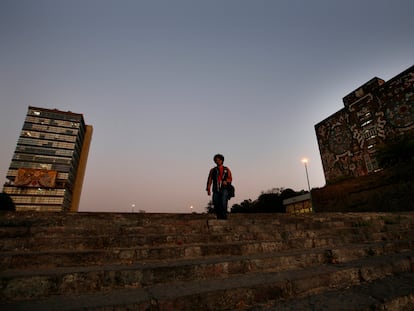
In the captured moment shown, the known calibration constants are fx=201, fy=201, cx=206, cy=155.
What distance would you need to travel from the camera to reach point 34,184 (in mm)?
58625

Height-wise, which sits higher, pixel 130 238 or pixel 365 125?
pixel 365 125

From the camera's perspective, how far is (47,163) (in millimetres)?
62250

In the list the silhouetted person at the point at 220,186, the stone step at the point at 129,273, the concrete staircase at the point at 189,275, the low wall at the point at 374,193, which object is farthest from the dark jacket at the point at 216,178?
the low wall at the point at 374,193

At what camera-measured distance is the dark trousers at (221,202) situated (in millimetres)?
5230

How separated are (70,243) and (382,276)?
3993 mm

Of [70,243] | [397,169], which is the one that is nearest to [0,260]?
[70,243]

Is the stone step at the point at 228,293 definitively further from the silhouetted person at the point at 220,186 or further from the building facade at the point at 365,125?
the building facade at the point at 365,125

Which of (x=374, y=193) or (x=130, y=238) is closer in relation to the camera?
(x=130, y=238)

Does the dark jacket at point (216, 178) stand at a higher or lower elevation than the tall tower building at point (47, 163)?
lower

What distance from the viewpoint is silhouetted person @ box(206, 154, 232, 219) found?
525 centimetres

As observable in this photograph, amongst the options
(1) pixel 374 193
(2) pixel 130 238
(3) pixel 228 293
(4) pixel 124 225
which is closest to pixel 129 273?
(3) pixel 228 293

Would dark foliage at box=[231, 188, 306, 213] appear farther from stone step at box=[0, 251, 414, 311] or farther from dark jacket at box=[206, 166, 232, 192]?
stone step at box=[0, 251, 414, 311]

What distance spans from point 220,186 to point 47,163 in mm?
75642

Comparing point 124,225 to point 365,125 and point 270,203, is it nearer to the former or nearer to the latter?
point 365,125
